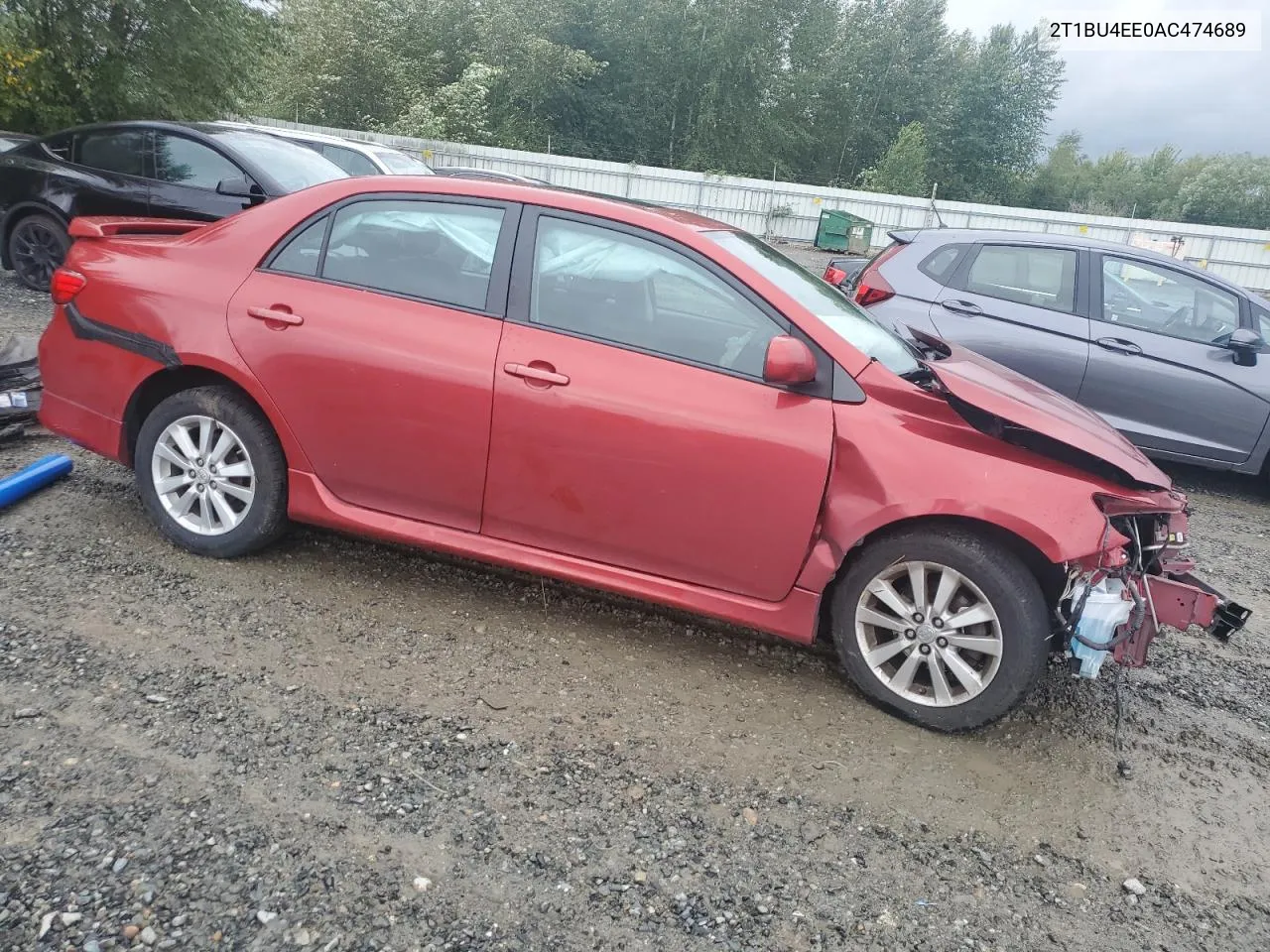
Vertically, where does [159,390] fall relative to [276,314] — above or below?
below

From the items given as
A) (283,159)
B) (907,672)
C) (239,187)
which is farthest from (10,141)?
(907,672)

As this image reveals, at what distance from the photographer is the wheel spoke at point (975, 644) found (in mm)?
2971

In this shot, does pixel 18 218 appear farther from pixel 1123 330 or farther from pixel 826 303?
pixel 1123 330

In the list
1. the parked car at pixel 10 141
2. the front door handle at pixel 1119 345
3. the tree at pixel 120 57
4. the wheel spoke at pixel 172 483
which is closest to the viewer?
the wheel spoke at pixel 172 483

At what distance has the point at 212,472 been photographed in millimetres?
3652

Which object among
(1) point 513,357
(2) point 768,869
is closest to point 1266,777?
(2) point 768,869

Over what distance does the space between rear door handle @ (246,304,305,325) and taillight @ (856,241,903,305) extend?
14.2ft

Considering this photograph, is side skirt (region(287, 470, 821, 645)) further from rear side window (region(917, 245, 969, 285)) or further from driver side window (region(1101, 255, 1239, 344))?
driver side window (region(1101, 255, 1239, 344))

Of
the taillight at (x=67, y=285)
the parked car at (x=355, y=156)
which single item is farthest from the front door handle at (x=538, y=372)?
the parked car at (x=355, y=156)

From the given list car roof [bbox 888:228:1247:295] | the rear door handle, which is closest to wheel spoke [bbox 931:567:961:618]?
the rear door handle

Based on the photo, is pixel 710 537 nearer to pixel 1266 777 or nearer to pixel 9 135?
pixel 1266 777

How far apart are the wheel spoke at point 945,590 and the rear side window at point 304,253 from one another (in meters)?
2.64

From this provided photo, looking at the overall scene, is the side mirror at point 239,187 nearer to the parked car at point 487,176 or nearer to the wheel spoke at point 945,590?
the parked car at point 487,176

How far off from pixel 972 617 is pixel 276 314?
9.21 ft
